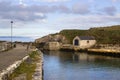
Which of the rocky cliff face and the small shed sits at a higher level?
the rocky cliff face

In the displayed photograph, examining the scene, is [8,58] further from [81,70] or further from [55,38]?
[55,38]

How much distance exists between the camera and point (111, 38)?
445ft

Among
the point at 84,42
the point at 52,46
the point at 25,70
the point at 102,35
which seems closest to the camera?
the point at 25,70

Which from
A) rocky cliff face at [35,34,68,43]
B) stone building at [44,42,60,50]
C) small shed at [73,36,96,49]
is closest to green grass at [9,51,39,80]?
small shed at [73,36,96,49]

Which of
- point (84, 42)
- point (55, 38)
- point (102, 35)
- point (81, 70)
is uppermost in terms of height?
point (102, 35)

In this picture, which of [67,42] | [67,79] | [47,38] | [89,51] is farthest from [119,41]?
[67,79]

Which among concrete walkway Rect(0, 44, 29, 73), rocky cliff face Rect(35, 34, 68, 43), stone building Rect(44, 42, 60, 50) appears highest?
rocky cliff face Rect(35, 34, 68, 43)

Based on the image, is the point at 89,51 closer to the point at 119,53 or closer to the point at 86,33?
the point at 119,53

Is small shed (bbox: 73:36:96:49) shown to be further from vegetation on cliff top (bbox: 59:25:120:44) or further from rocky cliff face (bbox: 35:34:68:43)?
rocky cliff face (bbox: 35:34:68:43)

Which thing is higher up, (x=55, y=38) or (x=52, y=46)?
(x=55, y=38)

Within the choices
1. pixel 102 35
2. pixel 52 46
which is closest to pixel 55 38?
pixel 52 46

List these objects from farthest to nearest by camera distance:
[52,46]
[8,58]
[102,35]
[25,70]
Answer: [102,35]
[52,46]
[8,58]
[25,70]

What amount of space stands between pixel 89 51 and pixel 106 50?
922 cm

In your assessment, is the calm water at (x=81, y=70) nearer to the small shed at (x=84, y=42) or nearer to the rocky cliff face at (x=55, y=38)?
Answer: the small shed at (x=84, y=42)
